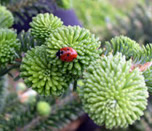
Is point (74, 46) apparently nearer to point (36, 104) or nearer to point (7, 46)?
point (7, 46)

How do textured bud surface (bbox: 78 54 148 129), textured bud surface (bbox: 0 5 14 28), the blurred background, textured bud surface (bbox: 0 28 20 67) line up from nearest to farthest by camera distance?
textured bud surface (bbox: 78 54 148 129), textured bud surface (bbox: 0 28 20 67), textured bud surface (bbox: 0 5 14 28), the blurred background

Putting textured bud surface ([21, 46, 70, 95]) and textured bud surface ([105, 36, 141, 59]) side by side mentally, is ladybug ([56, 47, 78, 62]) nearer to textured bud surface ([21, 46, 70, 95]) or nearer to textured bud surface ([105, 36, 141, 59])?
textured bud surface ([21, 46, 70, 95])

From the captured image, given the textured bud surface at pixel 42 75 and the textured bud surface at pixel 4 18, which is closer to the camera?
the textured bud surface at pixel 42 75

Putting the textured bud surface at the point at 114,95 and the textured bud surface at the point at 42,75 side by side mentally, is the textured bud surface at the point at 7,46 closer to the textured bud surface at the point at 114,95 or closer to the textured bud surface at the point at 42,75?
the textured bud surface at the point at 42,75

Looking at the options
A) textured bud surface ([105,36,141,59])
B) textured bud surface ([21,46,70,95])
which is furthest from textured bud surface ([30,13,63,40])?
textured bud surface ([105,36,141,59])

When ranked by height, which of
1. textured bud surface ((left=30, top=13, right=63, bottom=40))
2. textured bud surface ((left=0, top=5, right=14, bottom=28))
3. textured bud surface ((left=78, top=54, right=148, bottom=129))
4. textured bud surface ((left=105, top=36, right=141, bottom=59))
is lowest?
textured bud surface ((left=78, top=54, right=148, bottom=129))

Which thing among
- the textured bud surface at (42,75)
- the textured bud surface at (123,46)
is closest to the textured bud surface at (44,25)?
the textured bud surface at (42,75)
